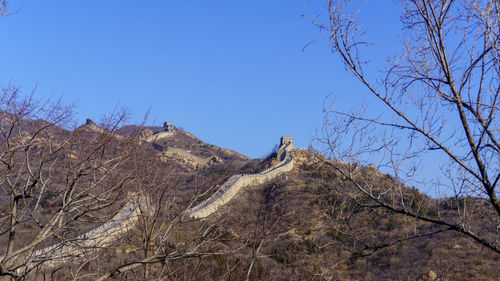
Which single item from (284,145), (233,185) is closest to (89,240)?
(233,185)

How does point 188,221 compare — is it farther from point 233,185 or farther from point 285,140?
point 285,140

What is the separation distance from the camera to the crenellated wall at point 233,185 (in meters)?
27.3

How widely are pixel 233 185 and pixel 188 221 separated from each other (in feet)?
86.1

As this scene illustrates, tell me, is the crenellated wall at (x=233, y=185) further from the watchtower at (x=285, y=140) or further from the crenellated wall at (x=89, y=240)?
the crenellated wall at (x=89, y=240)

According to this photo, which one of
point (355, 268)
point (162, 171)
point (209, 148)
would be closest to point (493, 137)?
point (162, 171)

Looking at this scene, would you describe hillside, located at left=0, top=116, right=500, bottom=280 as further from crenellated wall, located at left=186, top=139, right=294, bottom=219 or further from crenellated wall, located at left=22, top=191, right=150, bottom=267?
crenellated wall, located at left=186, top=139, right=294, bottom=219

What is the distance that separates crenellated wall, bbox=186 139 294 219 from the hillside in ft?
0.56

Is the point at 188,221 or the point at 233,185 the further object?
the point at 233,185

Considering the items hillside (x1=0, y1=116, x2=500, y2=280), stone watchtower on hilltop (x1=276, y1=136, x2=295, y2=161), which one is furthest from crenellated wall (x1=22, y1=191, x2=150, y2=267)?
stone watchtower on hilltop (x1=276, y1=136, x2=295, y2=161)

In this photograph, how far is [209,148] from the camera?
80625mm

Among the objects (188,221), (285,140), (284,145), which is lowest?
(188,221)

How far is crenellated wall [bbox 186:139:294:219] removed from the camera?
27344mm

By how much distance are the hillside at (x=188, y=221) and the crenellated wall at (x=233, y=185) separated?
0.17 meters

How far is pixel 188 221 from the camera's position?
6969 mm
